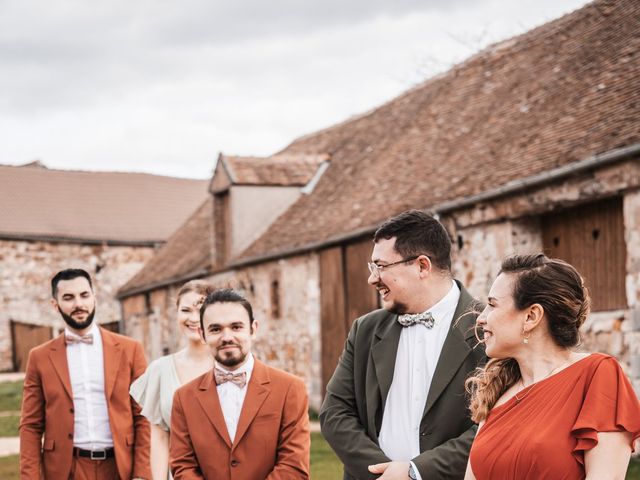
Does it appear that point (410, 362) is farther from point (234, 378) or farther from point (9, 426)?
point (9, 426)

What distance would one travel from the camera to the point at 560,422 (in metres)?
3.21

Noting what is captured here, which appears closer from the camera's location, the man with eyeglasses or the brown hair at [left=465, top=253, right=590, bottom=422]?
the brown hair at [left=465, top=253, right=590, bottom=422]

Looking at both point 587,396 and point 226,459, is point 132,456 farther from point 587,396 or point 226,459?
point 587,396

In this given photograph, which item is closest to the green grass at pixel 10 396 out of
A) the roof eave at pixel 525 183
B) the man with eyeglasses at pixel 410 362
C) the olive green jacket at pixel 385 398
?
the roof eave at pixel 525 183

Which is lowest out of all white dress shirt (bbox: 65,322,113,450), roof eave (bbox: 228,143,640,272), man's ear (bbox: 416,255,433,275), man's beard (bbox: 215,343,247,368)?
white dress shirt (bbox: 65,322,113,450)

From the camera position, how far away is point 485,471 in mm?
3385

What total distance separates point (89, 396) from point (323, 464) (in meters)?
5.90

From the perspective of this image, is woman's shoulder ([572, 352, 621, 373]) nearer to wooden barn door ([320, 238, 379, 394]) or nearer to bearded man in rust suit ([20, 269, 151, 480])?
bearded man in rust suit ([20, 269, 151, 480])

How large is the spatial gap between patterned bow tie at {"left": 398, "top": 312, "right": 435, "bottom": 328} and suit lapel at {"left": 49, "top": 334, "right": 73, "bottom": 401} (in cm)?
245

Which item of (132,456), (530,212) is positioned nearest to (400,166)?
(530,212)

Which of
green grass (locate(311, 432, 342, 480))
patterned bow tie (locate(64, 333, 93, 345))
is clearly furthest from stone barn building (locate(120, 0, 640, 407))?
patterned bow tie (locate(64, 333, 93, 345))

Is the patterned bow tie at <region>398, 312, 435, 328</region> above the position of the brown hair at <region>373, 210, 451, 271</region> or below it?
below

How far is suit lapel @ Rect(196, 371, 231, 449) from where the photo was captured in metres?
4.64

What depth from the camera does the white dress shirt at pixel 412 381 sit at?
409 cm
